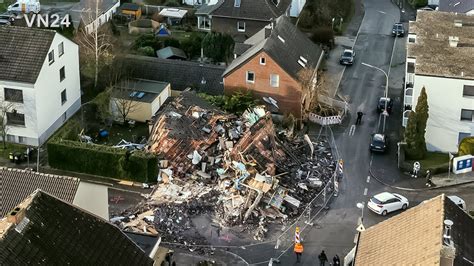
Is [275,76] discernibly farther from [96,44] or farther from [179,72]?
[96,44]

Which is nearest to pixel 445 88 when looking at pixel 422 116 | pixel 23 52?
pixel 422 116

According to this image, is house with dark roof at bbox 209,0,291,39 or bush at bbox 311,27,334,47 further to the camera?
bush at bbox 311,27,334,47

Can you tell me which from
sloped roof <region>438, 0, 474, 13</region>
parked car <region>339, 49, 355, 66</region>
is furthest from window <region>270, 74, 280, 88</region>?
sloped roof <region>438, 0, 474, 13</region>

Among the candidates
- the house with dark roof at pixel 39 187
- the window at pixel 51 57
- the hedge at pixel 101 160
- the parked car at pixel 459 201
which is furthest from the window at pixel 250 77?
the house with dark roof at pixel 39 187

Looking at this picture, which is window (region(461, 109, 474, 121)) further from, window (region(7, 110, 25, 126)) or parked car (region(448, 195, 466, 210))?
window (region(7, 110, 25, 126))

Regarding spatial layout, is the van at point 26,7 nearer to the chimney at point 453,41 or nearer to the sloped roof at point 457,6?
the sloped roof at point 457,6

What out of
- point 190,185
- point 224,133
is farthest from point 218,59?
point 190,185
